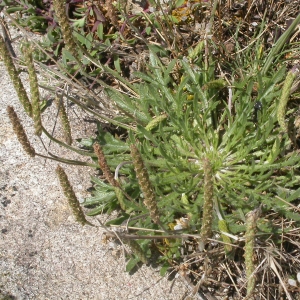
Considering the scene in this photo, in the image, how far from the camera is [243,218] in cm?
216

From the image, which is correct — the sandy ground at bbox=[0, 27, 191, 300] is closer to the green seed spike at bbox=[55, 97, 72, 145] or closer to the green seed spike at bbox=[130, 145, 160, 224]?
the green seed spike at bbox=[55, 97, 72, 145]

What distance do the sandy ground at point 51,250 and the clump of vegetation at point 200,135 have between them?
9 cm

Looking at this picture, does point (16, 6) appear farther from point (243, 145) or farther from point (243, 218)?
point (243, 218)

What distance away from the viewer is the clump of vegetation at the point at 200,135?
2184mm

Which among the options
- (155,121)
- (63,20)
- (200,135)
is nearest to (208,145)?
(200,135)

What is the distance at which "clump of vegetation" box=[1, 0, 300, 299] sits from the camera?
2.18m

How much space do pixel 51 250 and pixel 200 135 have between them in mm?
917

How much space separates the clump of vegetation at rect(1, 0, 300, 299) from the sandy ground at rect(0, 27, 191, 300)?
0.09 meters

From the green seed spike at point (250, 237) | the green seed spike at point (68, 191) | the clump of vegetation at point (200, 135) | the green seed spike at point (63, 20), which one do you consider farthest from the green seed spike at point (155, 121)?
the green seed spike at point (250, 237)

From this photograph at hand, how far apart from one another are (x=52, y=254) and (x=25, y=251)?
0.40ft

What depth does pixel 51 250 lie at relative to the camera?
2318 millimetres

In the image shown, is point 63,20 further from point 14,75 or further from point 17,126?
point 17,126

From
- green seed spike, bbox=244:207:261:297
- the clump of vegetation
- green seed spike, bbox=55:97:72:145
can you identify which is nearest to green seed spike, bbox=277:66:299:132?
the clump of vegetation

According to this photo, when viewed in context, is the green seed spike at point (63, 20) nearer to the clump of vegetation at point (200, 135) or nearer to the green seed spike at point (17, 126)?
the clump of vegetation at point (200, 135)
